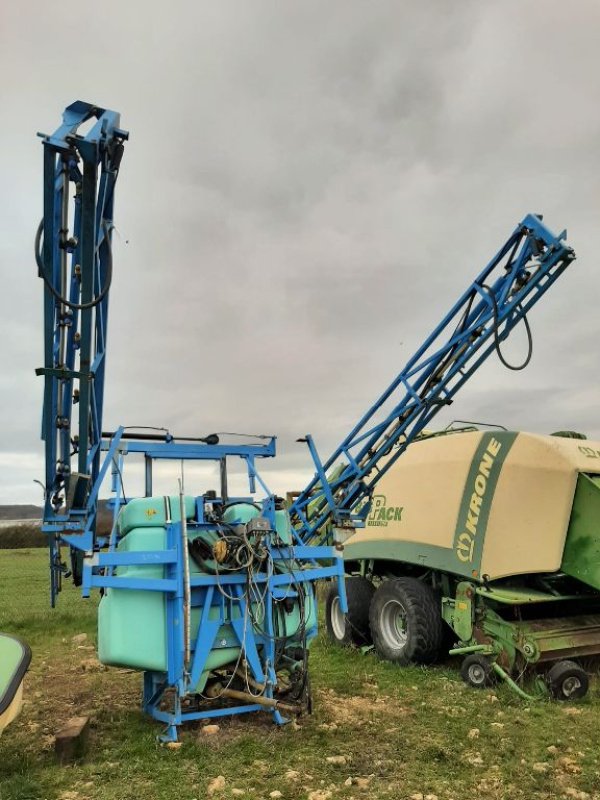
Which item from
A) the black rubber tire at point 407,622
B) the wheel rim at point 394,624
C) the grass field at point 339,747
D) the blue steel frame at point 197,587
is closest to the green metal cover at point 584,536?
the grass field at point 339,747

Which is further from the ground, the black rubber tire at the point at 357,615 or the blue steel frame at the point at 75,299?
the blue steel frame at the point at 75,299

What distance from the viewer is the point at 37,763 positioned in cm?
529

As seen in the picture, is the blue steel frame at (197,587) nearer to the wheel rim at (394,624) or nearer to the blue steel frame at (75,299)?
the blue steel frame at (75,299)

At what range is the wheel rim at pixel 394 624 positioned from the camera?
888 centimetres

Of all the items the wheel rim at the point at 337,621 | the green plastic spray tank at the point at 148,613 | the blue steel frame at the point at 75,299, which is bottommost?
the wheel rim at the point at 337,621

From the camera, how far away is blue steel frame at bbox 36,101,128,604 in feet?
20.4

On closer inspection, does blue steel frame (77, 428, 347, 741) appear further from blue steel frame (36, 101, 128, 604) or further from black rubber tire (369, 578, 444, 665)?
black rubber tire (369, 578, 444, 665)

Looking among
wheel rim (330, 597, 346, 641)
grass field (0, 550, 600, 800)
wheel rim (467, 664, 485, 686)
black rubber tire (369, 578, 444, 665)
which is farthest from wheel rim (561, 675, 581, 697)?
wheel rim (330, 597, 346, 641)

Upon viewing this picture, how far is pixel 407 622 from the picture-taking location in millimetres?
8438

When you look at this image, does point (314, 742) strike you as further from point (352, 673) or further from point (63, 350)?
point (63, 350)

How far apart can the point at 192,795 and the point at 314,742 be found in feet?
4.14

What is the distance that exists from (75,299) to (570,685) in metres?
6.15

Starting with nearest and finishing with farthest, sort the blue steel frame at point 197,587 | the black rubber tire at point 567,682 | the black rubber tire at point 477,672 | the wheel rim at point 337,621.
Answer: the blue steel frame at point 197,587 → the black rubber tire at point 567,682 → the black rubber tire at point 477,672 → the wheel rim at point 337,621

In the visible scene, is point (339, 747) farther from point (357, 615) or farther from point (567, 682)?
point (357, 615)
